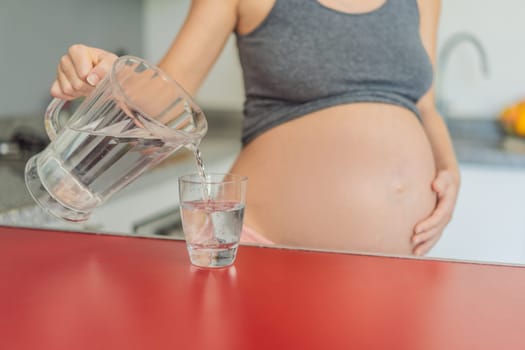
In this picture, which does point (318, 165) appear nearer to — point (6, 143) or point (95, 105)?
point (95, 105)

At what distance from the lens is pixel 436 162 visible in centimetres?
116

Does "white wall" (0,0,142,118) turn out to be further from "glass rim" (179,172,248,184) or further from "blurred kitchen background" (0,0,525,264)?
"glass rim" (179,172,248,184)

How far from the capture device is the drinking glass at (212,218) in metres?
0.70

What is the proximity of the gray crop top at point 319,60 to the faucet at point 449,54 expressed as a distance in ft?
4.13

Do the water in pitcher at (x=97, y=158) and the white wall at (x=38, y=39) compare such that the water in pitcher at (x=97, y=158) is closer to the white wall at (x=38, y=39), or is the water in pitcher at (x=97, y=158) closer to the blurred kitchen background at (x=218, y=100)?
the blurred kitchen background at (x=218, y=100)

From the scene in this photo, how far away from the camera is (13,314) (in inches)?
22.4

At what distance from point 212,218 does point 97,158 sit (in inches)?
5.2

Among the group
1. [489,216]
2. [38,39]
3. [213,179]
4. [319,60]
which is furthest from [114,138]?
[489,216]

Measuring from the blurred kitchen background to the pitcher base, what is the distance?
482 millimetres

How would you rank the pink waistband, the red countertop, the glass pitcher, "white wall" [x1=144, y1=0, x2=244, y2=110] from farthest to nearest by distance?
"white wall" [x1=144, y1=0, x2=244, y2=110] → the pink waistband → the glass pitcher → the red countertop

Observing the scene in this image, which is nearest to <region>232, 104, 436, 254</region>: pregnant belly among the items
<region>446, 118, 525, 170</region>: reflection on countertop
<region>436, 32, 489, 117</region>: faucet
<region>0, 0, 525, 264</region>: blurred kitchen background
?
<region>0, 0, 525, 264</region>: blurred kitchen background

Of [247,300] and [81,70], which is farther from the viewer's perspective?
[81,70]

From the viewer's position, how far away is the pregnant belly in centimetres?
97

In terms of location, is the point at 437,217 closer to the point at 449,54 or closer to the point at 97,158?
the point at 97,158
